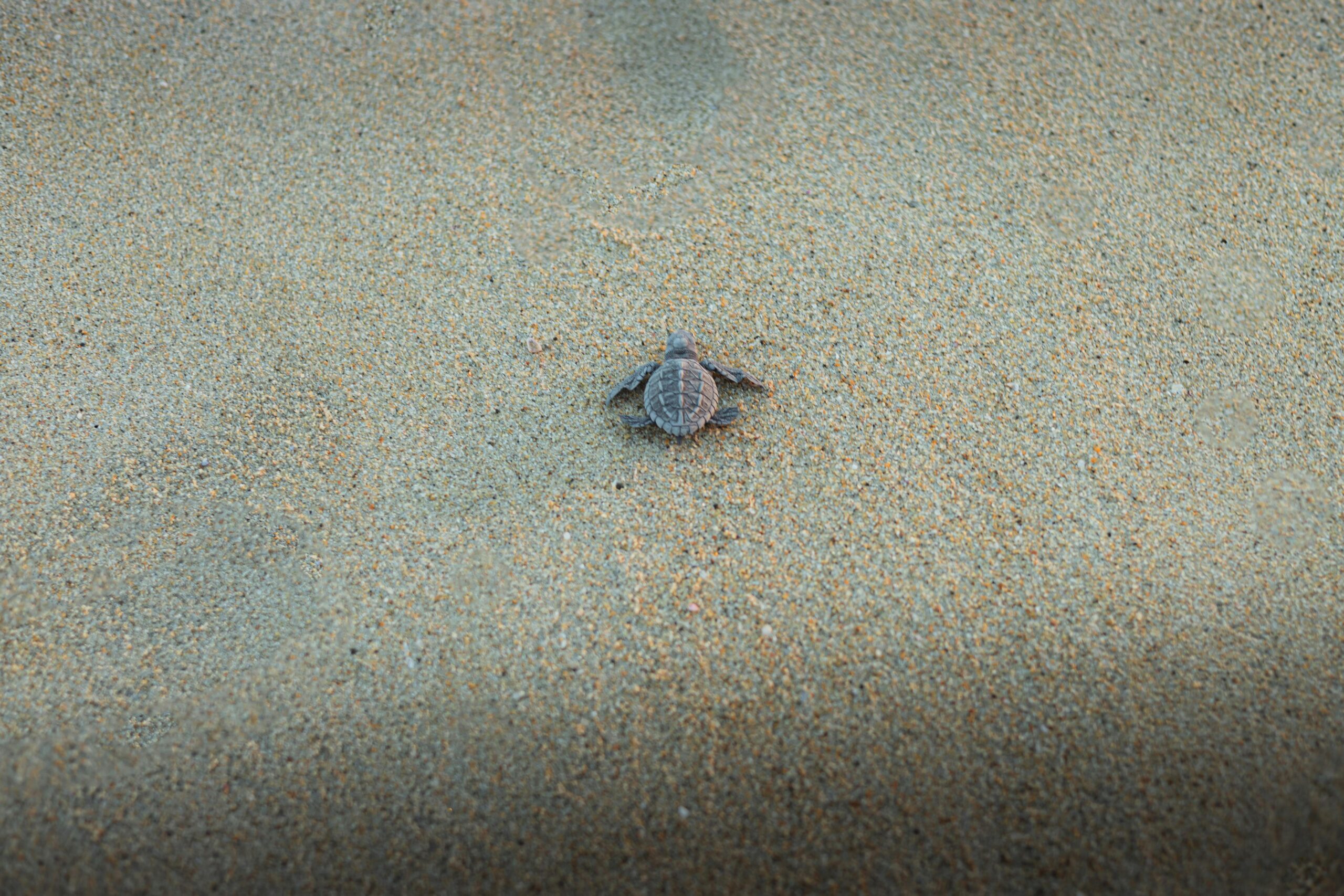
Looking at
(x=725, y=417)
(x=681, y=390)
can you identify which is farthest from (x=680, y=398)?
(x=725, y=417)

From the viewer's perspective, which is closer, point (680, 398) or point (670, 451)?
point (680, 398)

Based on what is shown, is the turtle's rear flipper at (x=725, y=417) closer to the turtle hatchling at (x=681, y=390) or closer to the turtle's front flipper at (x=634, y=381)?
the turtle hatchling at (x=681, y=390)

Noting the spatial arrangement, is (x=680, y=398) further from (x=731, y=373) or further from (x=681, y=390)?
(x=731, y=373)

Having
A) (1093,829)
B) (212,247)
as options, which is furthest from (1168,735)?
(212,247)

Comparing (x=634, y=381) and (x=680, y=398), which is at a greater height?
(x=634, y=381)

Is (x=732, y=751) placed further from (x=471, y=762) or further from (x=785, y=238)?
(x=785, y=238)

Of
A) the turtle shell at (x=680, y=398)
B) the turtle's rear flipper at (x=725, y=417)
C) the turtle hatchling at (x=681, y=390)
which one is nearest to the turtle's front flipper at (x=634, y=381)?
the turtle hatchling at (x=681, y=390)

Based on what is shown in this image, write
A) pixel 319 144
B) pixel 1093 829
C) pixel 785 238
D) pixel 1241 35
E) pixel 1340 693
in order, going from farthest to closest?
pixel 1241 35 → pixel 319 144 → pixel 785 238 → pixel 1340 693 → pixel 1093 829
